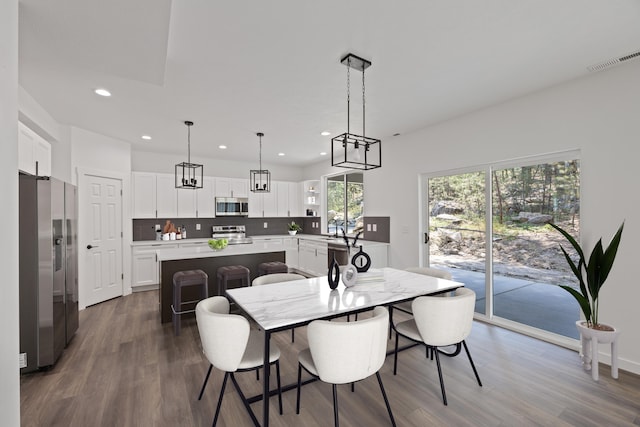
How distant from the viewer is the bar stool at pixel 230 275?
3.73 meters

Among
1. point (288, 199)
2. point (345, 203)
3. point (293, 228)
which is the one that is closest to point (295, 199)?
point (288, 199)

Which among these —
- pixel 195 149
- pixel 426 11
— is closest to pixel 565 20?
pixel 426 11

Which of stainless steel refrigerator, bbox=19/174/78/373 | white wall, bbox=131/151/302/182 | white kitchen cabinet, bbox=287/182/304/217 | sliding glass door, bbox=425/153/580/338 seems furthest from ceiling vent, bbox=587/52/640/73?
white wall, bbox=131/151/302/182

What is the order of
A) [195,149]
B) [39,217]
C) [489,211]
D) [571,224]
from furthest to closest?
[195,149] < [489,211] < [571,224] < [39,217]

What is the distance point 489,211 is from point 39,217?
482 centimetres

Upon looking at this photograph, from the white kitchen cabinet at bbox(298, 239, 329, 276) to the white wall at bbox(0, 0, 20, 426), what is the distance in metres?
4.65

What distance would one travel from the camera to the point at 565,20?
6.50 ft

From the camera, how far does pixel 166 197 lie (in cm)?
574

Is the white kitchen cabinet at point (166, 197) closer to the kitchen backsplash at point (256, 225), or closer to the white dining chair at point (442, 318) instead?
the kitchen backsplash at point (256, 225)

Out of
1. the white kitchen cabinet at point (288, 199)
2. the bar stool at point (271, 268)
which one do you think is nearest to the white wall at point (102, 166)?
the bar stool at point (271, 268)

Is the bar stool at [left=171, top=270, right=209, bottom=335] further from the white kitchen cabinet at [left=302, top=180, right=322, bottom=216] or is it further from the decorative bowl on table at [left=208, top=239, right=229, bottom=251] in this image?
the white kitchen cabinet at [left=302, top=180, right=322, bottom=216]

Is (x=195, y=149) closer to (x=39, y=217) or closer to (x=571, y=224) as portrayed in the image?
(x=39, y=217)

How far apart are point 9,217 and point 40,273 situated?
1655mm

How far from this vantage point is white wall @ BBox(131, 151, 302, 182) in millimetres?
5777
